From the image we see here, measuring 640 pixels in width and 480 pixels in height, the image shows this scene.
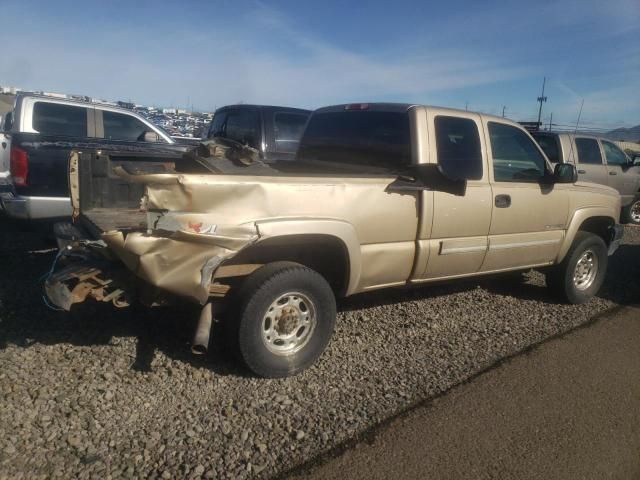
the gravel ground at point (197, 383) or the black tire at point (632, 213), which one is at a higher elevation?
the black tire at point (632, 213)

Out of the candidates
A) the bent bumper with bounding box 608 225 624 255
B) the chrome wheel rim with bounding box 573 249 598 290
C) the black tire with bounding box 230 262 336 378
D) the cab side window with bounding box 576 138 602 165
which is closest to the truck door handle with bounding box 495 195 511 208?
the chrome wheel rim with bounding box 573 249 598 290

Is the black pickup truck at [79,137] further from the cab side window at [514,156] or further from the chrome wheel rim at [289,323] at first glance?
the cab side window at [514,156]

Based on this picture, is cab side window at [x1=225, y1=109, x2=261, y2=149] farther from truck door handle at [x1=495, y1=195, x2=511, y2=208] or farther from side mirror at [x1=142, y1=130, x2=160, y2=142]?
truck door handle at [x1=495, y1=195, x2=511, y2=208]

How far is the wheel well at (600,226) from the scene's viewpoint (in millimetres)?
6035

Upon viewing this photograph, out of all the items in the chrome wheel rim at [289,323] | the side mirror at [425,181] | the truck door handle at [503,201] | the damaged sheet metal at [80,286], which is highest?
the side mirror at [425,181]

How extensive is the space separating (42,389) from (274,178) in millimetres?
1963

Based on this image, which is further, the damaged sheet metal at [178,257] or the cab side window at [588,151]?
the cab side window at [588,151]

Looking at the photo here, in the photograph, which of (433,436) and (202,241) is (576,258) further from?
(202,241)

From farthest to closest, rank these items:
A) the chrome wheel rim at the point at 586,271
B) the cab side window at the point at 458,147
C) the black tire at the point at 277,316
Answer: the chrome wheel rim at the point at 586,271 < the cab side window at the point at 458,147 < the black tire at the point at 277,316

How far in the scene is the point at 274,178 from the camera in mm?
3455

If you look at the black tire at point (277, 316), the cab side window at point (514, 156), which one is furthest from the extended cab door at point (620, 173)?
the black tire at point (277, 316)

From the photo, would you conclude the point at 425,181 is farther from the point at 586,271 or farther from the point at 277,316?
the point at 586,271

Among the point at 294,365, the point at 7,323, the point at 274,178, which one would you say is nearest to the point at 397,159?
the point at 274,178

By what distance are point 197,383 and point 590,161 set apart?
10.1 m
